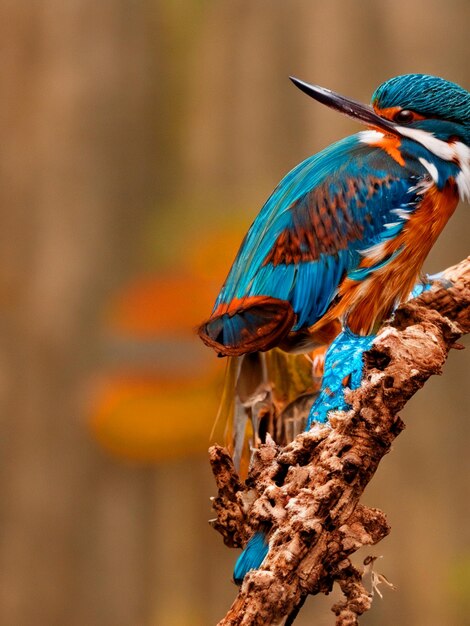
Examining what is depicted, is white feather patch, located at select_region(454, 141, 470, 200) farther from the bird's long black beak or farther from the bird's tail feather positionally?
the bird's tail feather

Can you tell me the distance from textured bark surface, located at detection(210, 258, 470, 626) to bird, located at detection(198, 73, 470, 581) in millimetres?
83

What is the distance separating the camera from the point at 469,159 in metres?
0.78

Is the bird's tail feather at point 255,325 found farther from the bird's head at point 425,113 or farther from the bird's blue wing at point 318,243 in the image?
the bird's head at point 425,113

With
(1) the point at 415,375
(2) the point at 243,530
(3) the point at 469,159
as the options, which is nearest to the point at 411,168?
(3) the point at 469,159

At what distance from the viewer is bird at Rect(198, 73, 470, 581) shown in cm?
77

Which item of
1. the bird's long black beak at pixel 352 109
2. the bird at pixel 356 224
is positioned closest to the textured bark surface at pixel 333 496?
the bird at pixel 356 224

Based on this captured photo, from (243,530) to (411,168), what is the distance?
32 cm

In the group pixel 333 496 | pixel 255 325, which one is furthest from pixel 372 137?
pixel 333 496

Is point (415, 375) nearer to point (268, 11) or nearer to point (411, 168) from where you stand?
point (411, 168)

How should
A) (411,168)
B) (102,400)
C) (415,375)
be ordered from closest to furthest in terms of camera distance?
1. (415,375)
2. (411,168)
3. (102,400)

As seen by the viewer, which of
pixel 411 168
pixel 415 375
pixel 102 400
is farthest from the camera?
pixel 102 400

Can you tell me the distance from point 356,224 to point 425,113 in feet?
0.35

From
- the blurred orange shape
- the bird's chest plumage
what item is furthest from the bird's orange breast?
the blurred orange shape

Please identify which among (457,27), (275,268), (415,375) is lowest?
(415,375)
